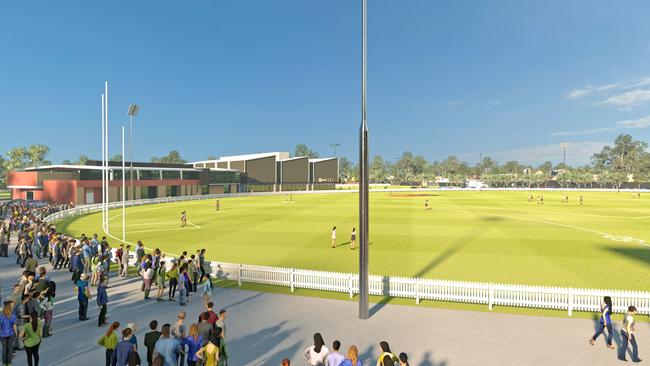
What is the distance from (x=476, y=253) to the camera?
77.7 ft

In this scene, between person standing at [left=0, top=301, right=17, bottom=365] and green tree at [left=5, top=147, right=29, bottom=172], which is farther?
green tree at [left=5, top=147, right=29, bottom=172]

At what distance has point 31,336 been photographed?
878 cm

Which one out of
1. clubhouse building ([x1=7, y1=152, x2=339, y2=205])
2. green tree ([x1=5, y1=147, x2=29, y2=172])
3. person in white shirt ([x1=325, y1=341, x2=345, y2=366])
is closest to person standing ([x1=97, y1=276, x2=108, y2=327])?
person in white shirt ([x1=325, y1=341, x2=345, y2=366])

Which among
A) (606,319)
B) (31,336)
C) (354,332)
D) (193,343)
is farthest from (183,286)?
(606,319)

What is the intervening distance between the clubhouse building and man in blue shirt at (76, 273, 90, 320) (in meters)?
36.2

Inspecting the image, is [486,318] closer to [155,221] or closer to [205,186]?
[155,221]

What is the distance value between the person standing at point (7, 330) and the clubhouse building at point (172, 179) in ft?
129

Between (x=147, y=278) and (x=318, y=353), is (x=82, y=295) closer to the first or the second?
(x=147, y=278)

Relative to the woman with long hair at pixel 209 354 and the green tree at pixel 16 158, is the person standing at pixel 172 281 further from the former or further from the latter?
the green tree at pixel 16 158

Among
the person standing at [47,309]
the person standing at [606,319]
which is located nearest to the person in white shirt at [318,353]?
the person standing at [606,319]

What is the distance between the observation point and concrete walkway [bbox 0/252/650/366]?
9.84 metres

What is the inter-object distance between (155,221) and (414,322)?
35859 mm

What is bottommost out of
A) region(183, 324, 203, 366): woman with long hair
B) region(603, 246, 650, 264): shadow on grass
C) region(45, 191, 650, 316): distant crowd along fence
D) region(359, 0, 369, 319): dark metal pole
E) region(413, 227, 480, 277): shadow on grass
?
region(603, 246, 650, 264): shadow on grass

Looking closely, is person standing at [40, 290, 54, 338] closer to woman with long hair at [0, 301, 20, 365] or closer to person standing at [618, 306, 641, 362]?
woman with long hair at [0, 301, 20, 365]
